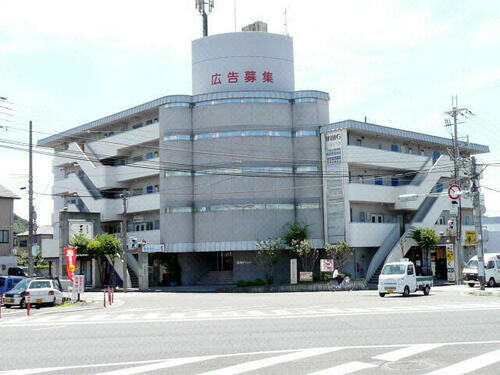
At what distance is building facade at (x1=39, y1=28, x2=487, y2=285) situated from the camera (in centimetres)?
5253

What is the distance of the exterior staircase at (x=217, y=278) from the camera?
56.2m

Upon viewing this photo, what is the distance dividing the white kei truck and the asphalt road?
40.3 feet

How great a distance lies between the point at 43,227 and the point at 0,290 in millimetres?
60938

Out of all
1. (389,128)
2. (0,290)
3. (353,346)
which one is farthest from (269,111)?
(353,346)

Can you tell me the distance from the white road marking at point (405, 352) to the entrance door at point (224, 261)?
146 ft

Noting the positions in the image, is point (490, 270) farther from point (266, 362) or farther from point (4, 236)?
point (4, 236)

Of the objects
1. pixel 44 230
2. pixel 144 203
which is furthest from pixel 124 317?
pixel 44 230

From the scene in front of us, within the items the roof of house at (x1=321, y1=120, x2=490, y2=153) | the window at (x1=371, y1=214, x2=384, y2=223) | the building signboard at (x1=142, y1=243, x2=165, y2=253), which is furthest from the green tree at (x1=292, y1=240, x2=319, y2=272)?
the building signboard at (x1=142, y1=243, x2=165, y2=253)

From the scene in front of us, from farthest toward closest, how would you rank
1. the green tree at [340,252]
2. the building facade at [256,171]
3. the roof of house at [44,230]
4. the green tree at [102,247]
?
the roof of house at [44,230], the green tree at [102,247], the building facade at [256,171], the green tree at [340,252]

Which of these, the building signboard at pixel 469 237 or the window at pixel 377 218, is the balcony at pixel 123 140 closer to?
the window at pixel 377 218

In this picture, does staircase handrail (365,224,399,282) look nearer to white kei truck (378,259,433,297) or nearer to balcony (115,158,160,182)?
white kei truck (378,259,433,297)

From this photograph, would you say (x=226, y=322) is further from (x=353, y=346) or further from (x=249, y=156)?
(x=249, y=156)

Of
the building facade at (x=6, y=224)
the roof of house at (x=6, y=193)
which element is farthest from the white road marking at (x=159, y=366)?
the roof of house at (x=6, y=193)

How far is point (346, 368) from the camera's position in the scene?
35.4 ft
